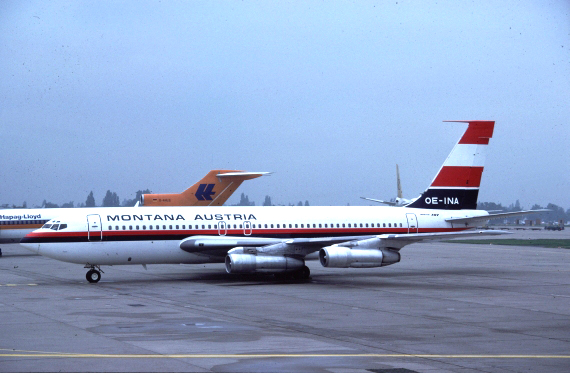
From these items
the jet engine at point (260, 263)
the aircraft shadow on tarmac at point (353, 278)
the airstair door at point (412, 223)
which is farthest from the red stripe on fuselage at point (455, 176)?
the jet engine at point (260, 263)

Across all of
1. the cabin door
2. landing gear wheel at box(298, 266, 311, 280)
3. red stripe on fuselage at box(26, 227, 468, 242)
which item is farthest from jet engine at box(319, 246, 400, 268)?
the cabin door

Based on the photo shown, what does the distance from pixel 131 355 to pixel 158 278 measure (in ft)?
65.1

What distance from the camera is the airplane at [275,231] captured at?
31.6 metres

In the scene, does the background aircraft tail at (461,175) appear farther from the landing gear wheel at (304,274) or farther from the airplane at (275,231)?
the landing gear wheel at (304,274)

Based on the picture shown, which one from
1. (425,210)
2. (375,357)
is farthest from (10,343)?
(425,210)

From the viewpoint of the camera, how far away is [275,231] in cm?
3500

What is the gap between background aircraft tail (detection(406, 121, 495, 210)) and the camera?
38.1 m

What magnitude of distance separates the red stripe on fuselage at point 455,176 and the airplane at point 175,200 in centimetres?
2104

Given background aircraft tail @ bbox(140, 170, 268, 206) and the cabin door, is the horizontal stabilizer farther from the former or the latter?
the cabin door

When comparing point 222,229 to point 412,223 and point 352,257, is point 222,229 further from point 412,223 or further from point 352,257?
point 412,223

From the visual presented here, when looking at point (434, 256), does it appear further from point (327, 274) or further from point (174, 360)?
point (174, 360)

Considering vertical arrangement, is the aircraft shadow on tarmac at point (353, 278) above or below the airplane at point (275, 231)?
below

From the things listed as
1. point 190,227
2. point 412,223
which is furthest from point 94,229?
point 412,223

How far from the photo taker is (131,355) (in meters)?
15.5
